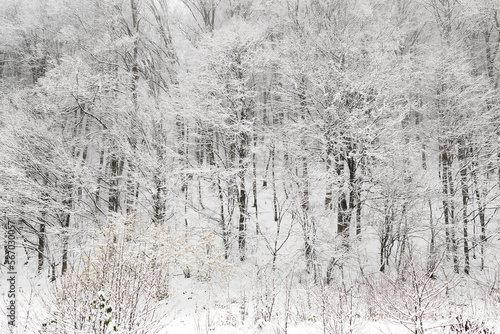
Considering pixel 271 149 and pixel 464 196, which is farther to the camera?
pixel 271 149

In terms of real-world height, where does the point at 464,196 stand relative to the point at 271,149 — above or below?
below

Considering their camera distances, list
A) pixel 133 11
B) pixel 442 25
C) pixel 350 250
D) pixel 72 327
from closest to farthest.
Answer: pixel 72 327 → pixel 350 250 → pixel 442 25 → pixel 133 11

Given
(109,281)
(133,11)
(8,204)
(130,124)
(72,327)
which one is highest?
(133,11)

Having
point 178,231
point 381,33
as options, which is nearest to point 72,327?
point 178,231

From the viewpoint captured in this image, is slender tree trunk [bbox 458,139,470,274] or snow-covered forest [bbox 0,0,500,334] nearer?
snow-covered forest [bbox 0,0,500,334]

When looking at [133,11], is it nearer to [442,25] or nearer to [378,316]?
[442,25]

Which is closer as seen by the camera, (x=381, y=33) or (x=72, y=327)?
(x=72, y=327)

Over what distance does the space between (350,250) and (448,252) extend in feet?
13.4

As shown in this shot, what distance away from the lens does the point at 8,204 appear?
475 inches

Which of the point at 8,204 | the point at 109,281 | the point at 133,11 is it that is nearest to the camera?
the point at 109,281

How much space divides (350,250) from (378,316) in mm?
3938

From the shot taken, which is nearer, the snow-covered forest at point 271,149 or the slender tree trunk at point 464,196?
the snow-covered forest at point 271,149

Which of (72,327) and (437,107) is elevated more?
(437,107)

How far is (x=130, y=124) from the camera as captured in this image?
531 inches
